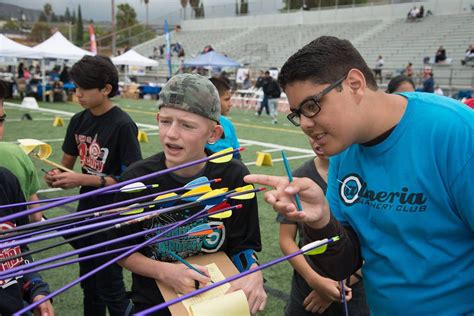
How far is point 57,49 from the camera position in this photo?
1875 centimetres

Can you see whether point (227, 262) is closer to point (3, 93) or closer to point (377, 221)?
point (377, 221)

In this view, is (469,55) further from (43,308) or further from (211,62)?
(43,308)

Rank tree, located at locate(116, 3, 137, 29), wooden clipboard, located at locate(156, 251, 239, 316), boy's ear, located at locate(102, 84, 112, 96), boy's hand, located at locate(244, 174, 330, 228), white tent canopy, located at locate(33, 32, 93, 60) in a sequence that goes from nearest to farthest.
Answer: boy's hand, located at locate(244, 174, 330, 228)
wooden clipboard, located at locate(156, 251, 239, 316)
boy's ear, located at locate(102, 84, 112, 96)
white tent canopy, located at locate(33, 32, 93, 60)
tree, located at locate(116, 3, 137, 29)

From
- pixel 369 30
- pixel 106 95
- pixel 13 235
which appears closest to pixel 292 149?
pixel 106 95

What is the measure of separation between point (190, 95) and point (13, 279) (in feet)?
3.78

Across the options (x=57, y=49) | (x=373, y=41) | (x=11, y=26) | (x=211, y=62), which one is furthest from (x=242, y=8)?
(x=11, y=26)

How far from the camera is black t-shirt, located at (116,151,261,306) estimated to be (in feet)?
6.38

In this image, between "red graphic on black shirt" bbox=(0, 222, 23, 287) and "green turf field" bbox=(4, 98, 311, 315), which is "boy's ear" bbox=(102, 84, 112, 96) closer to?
"red graphic on black shirt" bbox=(0, 222, 23, 287)

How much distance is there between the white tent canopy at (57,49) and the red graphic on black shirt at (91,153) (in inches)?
641

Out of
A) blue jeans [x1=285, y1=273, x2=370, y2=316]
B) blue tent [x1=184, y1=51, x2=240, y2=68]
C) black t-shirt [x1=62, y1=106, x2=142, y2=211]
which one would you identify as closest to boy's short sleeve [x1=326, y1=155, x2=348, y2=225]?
blue jeans [x1=285, y1=273, x2=370, y2=316]

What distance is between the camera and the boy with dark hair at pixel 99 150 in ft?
9.63

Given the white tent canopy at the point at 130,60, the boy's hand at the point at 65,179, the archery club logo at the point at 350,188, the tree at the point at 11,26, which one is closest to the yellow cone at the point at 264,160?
the boy's hand at the point at 65,179

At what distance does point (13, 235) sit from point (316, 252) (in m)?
0.97

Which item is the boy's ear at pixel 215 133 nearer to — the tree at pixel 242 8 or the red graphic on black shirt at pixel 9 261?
the red graphic on black shirt at pixel 9 261
